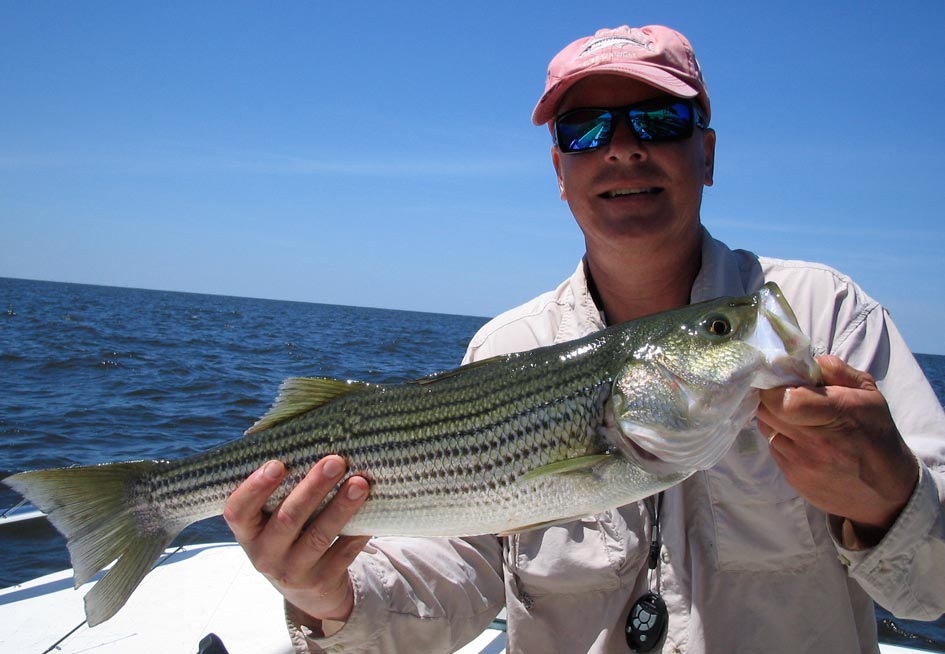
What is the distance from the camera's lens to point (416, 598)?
3703 mm

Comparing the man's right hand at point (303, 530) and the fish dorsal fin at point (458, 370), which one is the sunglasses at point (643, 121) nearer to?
the fish dorsal fin at point (458, 370)

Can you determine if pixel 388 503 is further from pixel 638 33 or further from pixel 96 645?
pixel 96 645

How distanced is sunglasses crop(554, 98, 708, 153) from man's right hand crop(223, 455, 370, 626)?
7.60 feet

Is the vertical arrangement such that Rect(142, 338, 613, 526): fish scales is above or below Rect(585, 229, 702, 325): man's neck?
below

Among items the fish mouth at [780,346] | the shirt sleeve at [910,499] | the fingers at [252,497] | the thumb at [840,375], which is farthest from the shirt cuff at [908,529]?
the fingers at [252,497]

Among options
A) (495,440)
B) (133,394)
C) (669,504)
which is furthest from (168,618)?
(133,394)

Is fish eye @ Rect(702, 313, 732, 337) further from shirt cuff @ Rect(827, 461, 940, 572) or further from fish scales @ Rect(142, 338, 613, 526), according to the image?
shirt cuff @ Rect(827, 461, 940, 572)

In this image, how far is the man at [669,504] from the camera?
8.84 ft


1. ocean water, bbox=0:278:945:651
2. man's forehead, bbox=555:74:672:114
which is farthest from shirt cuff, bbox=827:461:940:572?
ocean water, bbox=0:278:945:651

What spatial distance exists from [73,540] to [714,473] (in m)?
3.29

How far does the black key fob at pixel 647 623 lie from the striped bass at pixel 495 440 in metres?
0.83

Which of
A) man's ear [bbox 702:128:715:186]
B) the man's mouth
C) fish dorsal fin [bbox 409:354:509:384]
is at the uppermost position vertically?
man's ear [bbox 702:128:715:186]

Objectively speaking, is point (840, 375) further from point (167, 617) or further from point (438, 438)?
point (167, 617)

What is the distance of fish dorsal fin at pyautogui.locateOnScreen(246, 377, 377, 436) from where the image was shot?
3547mm
